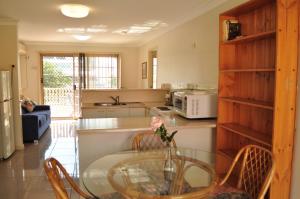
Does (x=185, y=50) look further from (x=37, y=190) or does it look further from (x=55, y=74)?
(x=55, y=74)

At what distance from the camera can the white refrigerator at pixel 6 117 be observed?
→ 420 centimetres

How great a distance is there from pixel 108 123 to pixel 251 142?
5.09ft

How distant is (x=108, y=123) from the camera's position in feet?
9.67

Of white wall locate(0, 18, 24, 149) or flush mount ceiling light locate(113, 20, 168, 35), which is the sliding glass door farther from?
white wall locate(0, 18, 24, 149)

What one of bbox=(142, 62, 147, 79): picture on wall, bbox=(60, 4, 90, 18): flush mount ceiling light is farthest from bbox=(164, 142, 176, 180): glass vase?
bbox=(142, 62, 147, 79): picture on wall

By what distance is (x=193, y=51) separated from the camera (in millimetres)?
4219

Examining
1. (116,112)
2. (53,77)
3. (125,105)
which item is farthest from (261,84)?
(53,77)

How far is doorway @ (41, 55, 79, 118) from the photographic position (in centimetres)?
829

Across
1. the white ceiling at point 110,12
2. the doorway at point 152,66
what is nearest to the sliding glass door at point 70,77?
the doorway at point 152,66

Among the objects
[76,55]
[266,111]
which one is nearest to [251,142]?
[266,111]

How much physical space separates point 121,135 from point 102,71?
242 inches

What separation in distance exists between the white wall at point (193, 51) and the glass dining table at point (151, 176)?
1.55m

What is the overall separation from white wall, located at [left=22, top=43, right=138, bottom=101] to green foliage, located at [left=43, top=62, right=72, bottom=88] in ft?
0.85

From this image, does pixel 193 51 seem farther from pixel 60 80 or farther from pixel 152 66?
pixel 60 80
